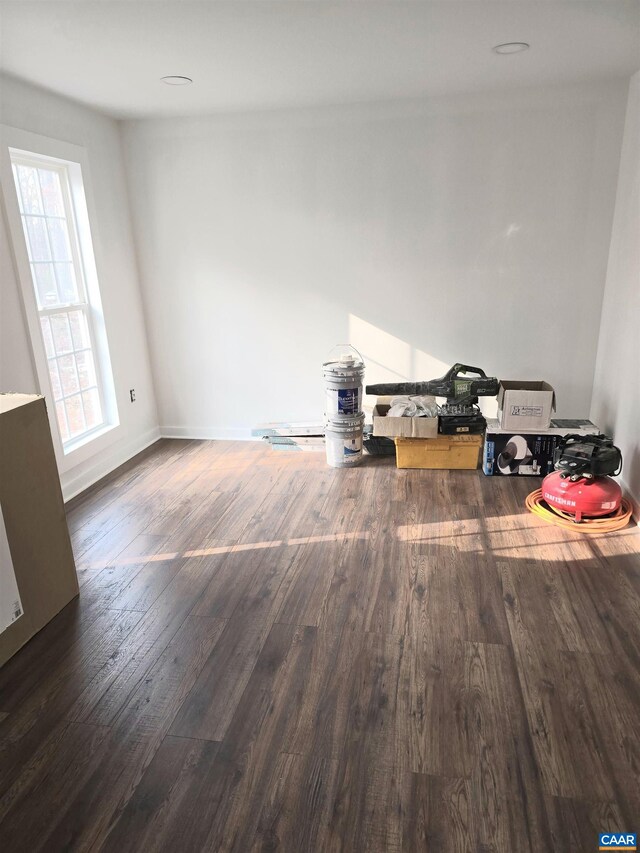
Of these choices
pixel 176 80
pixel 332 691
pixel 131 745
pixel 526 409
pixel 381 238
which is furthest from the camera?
pixel 381 238

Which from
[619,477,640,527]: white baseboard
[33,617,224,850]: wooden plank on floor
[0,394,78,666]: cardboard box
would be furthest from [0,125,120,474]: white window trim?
[619,477,640,527]: white baseboard

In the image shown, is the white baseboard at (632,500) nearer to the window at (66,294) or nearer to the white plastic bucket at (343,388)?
the white plastic bucket at (343,388)

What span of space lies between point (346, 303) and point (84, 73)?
7.46ft

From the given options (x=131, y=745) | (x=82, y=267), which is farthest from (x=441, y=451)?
(x=82, y=267)

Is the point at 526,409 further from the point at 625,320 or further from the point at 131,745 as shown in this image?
the point at 131,745

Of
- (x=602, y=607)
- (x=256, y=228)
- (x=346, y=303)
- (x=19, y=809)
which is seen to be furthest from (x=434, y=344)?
(x=19, y=809)

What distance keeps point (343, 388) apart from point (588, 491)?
1.72m

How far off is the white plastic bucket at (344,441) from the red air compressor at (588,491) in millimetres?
1414

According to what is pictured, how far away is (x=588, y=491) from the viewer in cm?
323

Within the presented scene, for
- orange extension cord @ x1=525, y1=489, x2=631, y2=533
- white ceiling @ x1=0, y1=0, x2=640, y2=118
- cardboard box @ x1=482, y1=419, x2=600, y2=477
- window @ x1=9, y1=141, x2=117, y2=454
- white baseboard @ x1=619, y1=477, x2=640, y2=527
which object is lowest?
orange extension cord @ x1=525, y1=489, x2=631, y2=533

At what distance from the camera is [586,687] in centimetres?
206

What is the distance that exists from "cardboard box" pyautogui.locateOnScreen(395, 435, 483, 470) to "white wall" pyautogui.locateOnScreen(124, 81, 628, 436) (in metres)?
0.71

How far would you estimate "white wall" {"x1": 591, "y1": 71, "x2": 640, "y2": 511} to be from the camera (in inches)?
136

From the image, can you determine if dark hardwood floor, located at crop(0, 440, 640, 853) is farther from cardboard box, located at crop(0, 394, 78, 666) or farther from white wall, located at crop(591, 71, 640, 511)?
white wall, located at crop(591, 71, 640, 511)
